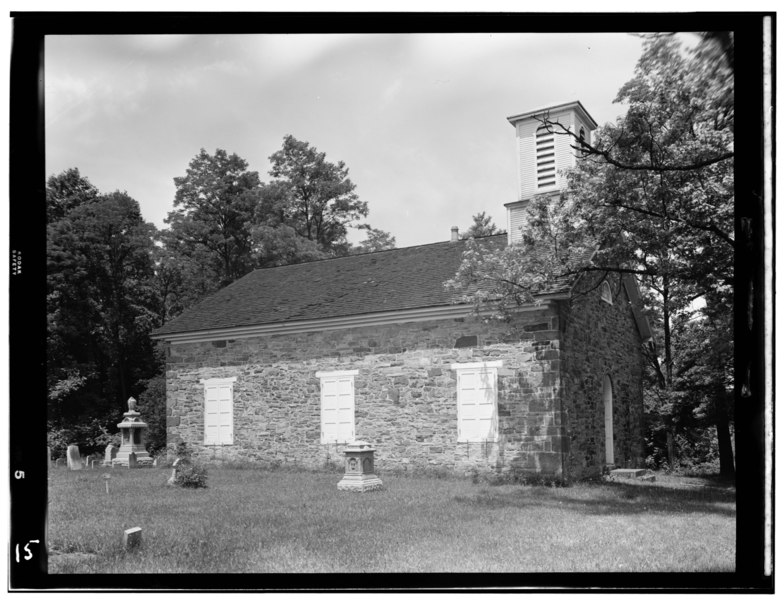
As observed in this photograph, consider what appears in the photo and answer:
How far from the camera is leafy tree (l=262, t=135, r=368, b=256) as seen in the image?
20.3 m

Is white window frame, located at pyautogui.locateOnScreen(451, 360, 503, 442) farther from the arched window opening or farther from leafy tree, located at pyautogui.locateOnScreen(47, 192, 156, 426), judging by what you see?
leafy tree, located at pyautogui.locateOnScreen(47, 192, 156, 426)

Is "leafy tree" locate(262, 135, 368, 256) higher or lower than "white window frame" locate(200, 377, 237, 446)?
higher

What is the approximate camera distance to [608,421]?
14023 mm

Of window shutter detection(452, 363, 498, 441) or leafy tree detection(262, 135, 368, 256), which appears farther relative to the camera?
leafy tree detection(262, 135, 368, 256)

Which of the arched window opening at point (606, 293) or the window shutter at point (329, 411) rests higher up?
the arched window opening at point (606, 293)

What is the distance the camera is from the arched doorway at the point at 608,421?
13.9 m

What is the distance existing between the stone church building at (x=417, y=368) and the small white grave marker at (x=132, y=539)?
20.7ft

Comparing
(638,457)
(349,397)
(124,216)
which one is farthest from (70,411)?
(638,457)

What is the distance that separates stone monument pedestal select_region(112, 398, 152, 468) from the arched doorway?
910 cm

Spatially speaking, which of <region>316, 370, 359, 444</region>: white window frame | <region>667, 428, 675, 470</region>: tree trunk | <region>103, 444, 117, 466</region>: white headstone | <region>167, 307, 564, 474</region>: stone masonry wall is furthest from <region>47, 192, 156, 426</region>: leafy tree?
<region>667, 428, 675, 470</region>: tree trunk

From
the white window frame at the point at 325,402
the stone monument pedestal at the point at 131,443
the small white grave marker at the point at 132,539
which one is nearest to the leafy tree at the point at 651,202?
the white window frame at the point at 325,402

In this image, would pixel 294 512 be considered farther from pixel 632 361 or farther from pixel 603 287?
pixel 632 361


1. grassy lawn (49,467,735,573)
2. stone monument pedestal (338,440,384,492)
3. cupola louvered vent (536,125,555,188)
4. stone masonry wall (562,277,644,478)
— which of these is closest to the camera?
grassy lawn (49,467,735,573)

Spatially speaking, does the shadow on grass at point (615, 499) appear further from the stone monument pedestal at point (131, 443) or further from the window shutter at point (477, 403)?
the stone monument pedestal at point (131, 443)
